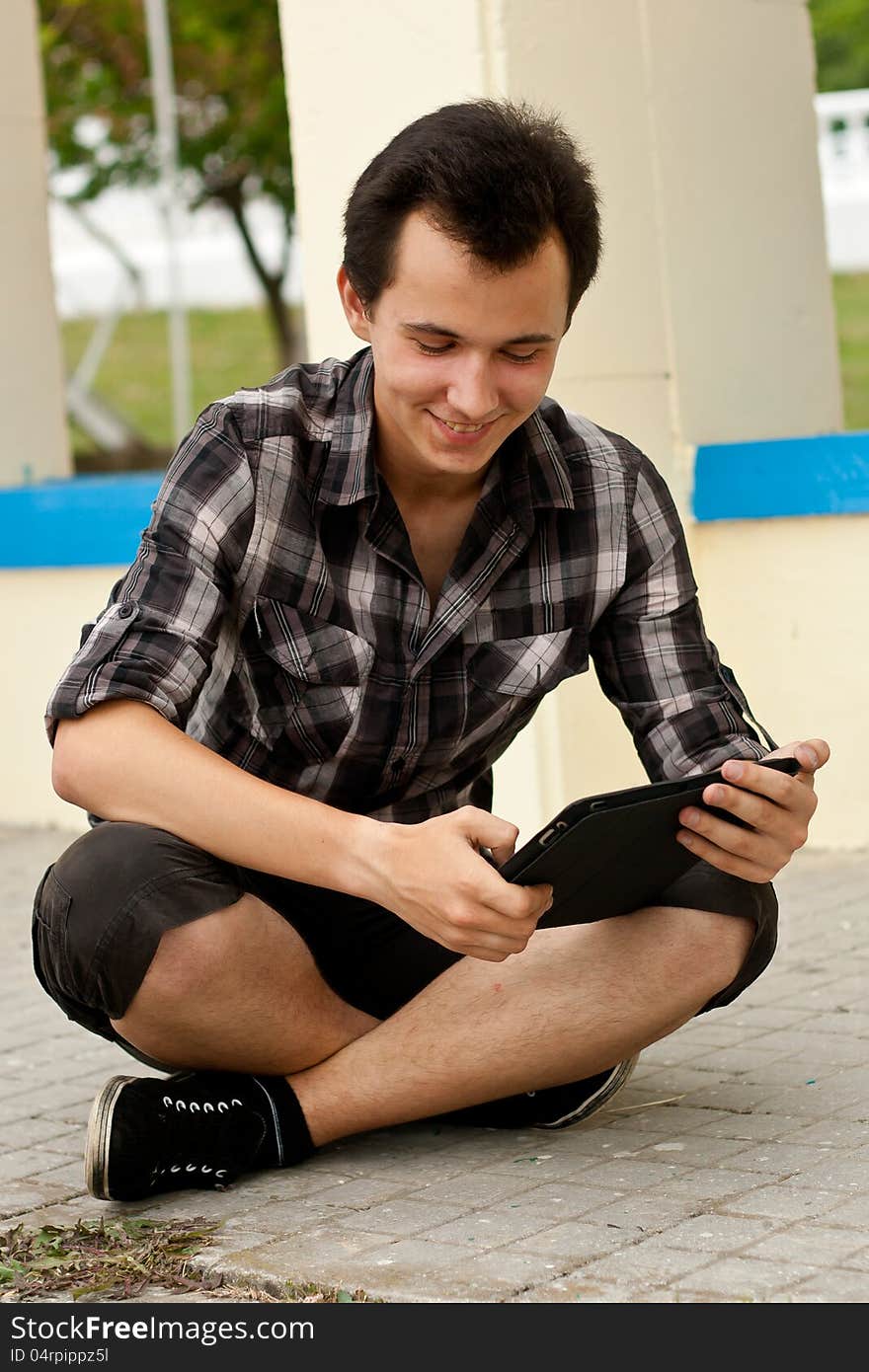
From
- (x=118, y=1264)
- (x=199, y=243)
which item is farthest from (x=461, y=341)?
(x=199, y=243)

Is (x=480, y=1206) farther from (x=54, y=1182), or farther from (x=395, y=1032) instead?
(x=54, y=1182)

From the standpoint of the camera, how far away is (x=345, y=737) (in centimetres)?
277

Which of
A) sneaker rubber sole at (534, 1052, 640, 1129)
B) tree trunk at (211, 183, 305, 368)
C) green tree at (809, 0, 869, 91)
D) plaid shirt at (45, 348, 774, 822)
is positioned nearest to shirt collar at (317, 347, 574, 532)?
plaid shirt at (45, 348, 774, 822)

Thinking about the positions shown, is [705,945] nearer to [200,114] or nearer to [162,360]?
[200,114]

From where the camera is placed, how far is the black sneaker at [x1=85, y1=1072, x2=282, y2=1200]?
263 centimetres

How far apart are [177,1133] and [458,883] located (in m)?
0.63

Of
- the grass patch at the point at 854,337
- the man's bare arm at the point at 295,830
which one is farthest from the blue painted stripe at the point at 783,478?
the grass patch at the point at 854,337

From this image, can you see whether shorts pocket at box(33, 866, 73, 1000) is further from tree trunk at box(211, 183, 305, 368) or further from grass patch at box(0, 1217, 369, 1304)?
tree trunk at box(211, 183, 305, 368)

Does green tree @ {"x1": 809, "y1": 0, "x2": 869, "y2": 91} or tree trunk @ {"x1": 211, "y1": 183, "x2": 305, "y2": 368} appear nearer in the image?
tree trunk @ {"x1": 211, "y1": 183, "x2": 305, "y2": 368}

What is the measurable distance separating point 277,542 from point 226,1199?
0.91 meters

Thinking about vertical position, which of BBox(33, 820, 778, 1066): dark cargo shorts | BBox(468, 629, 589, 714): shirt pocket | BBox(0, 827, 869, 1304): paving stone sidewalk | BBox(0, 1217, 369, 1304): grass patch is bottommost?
BBox(0, 827, 869, 1304): paving stone sidewalk

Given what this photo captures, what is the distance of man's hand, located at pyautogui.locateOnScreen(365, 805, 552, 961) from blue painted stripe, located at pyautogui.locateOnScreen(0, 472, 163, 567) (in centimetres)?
319

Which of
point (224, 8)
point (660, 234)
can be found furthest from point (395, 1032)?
point (224, 8)

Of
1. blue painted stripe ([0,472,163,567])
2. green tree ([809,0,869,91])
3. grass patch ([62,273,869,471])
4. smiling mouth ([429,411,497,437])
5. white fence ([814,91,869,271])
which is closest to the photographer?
smiling mouth ([429,411,497,437])
